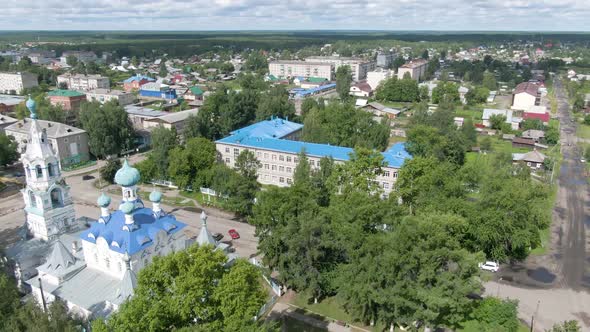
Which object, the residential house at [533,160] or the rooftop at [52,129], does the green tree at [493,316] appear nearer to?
the residential house at [533,160]

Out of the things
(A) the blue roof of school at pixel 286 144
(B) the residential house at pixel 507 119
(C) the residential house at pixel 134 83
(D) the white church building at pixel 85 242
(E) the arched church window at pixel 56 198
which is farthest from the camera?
(C) the residential house at pixel 134 83

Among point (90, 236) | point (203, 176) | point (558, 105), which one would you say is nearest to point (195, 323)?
point (90, 236)

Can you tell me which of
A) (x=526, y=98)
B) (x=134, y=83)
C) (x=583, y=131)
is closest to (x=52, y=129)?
(x=134, y=83)

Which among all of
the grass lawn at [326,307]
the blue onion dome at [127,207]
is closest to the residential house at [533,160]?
the grass lawn at [326,307]

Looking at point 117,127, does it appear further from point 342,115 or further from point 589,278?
point 589,278

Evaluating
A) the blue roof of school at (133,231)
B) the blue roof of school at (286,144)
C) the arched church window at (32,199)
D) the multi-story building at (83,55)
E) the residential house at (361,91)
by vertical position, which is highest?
the multi-story building at (83,55)

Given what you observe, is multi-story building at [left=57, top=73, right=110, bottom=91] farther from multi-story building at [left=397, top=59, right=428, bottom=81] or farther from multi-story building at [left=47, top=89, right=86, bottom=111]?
multi-story building at [left=397, top=59, right=428, bottom=81]
